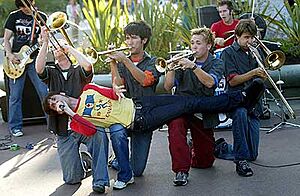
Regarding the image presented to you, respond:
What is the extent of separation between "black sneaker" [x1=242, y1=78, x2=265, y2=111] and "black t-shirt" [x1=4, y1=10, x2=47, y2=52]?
286 centimetres

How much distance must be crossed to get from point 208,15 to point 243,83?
9.20 feet

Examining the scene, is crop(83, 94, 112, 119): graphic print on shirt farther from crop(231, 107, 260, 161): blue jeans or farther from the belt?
crop(231, 107, 260, 161): blue jeans

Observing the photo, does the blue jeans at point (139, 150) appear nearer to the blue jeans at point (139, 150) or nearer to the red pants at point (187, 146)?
the blue jeans at point (139, 150)

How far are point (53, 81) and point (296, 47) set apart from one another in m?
4.52

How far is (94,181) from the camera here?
4594mm

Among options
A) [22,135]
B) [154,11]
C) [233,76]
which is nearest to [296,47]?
[154,11]

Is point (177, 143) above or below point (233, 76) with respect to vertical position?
below

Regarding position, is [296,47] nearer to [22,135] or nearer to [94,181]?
[22,135]

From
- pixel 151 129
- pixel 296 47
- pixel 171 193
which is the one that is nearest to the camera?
pixel 171 193

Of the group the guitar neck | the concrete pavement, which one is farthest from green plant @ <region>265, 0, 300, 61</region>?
the guitar neck

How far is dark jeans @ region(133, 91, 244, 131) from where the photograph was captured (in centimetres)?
468

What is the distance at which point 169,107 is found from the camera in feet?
15.4

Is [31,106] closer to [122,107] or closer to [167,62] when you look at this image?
[122,107]

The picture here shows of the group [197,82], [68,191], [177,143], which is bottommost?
[68,191]
